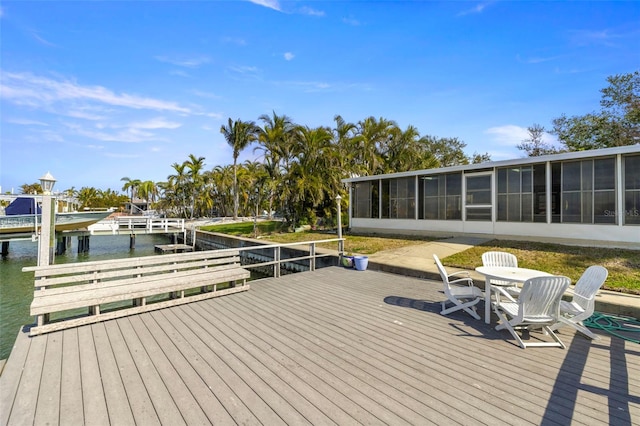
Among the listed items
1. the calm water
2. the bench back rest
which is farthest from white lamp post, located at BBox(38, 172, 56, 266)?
the calm water

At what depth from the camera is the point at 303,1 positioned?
816cm

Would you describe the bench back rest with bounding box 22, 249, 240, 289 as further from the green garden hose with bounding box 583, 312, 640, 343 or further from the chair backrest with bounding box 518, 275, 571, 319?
the green garden hose with bounding box 583, 312, 640, 343

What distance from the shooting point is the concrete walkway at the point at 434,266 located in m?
4.50

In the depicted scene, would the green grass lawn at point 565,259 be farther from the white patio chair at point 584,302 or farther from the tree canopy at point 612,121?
the tree canopy at point 612,121

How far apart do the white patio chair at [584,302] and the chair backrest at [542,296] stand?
314 millimetres

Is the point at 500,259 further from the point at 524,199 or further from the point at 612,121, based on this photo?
the point at 612,121

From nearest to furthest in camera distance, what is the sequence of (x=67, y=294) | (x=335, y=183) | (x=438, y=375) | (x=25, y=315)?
(x=438, y=375) → (x=67, y=294) → (x=25, y=315) → (x=335, y=183)

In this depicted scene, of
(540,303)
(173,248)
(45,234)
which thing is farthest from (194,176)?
(540,303)

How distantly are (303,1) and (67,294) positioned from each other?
880 cm

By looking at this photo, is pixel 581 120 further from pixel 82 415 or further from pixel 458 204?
pixel 82 415

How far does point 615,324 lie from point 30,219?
24.0 metres

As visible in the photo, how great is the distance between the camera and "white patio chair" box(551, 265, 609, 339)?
140 inches

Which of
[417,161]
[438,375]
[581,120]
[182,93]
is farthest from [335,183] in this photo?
[581,120]

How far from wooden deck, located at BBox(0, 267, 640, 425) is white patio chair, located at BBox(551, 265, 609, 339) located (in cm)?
18
